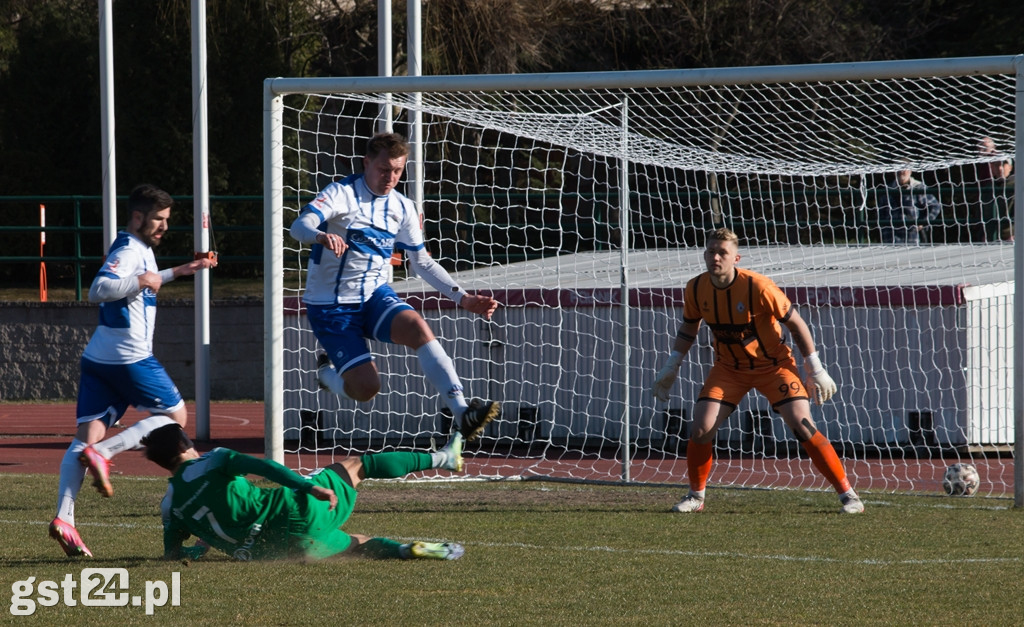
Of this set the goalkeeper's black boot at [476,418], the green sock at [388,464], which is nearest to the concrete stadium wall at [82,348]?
the goalkeeper's black boot at [476,418]

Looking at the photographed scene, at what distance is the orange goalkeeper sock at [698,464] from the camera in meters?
8.76

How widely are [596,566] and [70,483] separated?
2.78 metres

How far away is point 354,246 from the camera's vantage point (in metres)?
8.01

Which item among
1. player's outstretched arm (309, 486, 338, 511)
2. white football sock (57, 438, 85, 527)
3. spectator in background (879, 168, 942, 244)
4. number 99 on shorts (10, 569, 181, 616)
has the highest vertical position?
spectator in background (879, 168, 942, 244)

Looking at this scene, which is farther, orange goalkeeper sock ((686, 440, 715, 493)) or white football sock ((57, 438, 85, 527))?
orange goalkeeper sock ((686, 440, 715, 493))

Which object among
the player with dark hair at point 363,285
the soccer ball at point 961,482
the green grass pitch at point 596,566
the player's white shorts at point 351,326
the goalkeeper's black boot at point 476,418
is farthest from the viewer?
the soccer ball at point 961,482

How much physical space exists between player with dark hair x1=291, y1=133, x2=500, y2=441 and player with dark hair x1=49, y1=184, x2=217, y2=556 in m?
1.04

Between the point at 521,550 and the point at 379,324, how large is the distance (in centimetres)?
170

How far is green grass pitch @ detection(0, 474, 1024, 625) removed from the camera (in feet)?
17.7

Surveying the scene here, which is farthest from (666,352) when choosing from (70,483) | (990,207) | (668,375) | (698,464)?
(70,483)

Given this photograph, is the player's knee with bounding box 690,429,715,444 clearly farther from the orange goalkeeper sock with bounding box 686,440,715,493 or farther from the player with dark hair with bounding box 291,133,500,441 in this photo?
the player with dark hair with bounding box 291,133,500,441

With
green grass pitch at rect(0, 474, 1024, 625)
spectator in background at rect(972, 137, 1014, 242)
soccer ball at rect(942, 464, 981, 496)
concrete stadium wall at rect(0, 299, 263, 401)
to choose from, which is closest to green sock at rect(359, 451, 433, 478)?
green grass pitch at rect(0, 474, 1024, 625)

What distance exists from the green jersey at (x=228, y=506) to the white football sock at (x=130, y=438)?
0.56 metres

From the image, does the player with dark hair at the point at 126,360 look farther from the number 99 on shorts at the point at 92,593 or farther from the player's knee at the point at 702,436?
the player's knee at the point at 702,436
